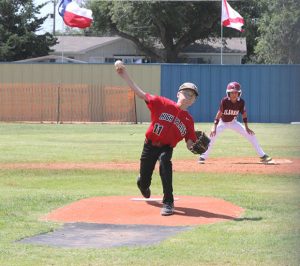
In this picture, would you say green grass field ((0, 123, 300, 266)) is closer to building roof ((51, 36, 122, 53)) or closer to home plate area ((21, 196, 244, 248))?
home plate area ((21, 196, 244, 248))

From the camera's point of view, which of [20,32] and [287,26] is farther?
[20,32]

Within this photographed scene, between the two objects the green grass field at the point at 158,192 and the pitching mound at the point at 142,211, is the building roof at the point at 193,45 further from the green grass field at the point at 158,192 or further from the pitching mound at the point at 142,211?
the pitching mound at the point at 142,211

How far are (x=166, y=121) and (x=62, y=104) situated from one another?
91.8 ft

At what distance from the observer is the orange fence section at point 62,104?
120 ft

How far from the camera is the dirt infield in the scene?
14125 mm

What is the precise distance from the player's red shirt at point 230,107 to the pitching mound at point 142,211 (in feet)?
16.6

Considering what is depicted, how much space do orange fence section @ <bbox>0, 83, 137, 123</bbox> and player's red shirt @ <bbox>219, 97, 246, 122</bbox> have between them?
2141 cm

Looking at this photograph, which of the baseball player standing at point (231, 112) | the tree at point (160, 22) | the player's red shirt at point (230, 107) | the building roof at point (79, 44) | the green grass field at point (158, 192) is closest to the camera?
the green grass field at point (158, 192)

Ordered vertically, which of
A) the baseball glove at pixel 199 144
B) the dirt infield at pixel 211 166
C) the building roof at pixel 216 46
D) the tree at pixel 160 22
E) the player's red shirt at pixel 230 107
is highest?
the tree at pixel 160 22

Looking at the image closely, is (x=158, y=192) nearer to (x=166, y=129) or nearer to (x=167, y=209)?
(x=167, y=209)

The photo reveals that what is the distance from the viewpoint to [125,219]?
866 cm

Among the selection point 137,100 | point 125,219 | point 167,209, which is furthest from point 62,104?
point 125,219

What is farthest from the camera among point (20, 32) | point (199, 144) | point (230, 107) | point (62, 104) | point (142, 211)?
point (20, 32)

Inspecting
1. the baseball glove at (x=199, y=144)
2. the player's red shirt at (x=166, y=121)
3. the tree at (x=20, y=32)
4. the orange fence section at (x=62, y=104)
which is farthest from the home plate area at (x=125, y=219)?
the tree at (x=20, y=32)
